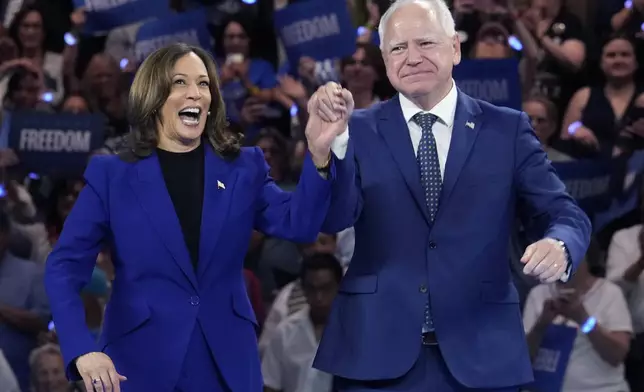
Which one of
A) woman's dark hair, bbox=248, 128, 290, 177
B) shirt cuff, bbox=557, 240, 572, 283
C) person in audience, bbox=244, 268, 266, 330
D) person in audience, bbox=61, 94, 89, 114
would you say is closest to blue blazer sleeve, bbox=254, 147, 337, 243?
shirt cuff, bbox=557, 240, 572, 283

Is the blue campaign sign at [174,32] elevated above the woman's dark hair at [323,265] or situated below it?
above

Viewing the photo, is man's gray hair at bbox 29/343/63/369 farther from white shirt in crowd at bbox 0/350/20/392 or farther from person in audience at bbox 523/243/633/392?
person in audience at bbox 523/243/633/392

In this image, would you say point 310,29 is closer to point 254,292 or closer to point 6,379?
point 254,292

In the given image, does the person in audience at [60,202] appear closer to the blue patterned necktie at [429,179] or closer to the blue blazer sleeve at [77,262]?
the blue blazer sleeve at [77,262]

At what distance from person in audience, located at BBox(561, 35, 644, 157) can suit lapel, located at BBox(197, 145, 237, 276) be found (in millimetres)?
2304

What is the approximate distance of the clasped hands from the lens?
207 centimetres

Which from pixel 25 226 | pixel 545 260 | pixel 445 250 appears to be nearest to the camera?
pixel 545 260

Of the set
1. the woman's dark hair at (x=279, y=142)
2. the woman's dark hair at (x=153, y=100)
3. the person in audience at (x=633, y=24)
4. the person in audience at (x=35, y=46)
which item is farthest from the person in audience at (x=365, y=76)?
the woman's dark hair at (x=153, y=100)

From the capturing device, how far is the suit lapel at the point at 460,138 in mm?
2229

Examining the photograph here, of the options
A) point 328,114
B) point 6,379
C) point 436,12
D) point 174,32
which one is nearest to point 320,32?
point 174,32

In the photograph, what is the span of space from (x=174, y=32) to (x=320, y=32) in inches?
25.2

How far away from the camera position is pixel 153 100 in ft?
7.65

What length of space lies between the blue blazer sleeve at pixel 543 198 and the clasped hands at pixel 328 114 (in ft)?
1.32

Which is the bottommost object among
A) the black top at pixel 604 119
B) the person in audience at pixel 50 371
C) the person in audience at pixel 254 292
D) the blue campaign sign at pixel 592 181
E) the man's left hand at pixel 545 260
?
the person in audience at pixel 50 371
